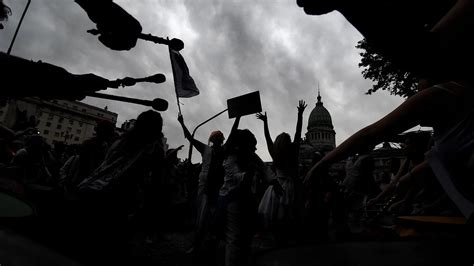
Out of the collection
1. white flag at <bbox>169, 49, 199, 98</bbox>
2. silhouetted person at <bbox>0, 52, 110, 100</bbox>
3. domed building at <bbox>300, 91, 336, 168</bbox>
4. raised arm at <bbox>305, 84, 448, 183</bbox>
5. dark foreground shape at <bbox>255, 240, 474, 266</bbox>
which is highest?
domed building at <bbox>300, 91, 336, 168</bbox>

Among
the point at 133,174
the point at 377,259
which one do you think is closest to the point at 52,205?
the point at 133,174

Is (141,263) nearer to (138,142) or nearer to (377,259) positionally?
(138,142)

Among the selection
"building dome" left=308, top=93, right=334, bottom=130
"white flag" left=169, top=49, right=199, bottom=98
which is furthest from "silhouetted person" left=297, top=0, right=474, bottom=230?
"building dome" left=308, top=93, right=334, bottom=130

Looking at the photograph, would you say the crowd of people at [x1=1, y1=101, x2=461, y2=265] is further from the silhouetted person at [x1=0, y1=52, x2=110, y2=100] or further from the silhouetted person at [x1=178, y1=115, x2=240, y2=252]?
the silhouetted person at [x1=0, y1=52, x2=110, y2=100]

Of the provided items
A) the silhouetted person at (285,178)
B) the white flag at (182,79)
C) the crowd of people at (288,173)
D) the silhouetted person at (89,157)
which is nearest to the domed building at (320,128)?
the crowd of people at (288,173)

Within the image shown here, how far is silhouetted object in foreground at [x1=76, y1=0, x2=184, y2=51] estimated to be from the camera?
142cm

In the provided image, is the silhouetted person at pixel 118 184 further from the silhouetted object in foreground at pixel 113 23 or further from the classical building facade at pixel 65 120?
the classical building facade at pixel 65 120

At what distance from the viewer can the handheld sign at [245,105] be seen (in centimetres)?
457

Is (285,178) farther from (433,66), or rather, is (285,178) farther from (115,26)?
(433,66)

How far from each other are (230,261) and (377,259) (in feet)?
7.42

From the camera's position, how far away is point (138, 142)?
277 cm

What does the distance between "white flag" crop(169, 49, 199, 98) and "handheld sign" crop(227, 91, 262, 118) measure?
3.26 ft

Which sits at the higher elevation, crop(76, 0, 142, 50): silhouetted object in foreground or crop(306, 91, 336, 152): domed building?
crop(306, 91, 336, 152): domed building

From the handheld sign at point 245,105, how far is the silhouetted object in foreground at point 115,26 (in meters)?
3.08
